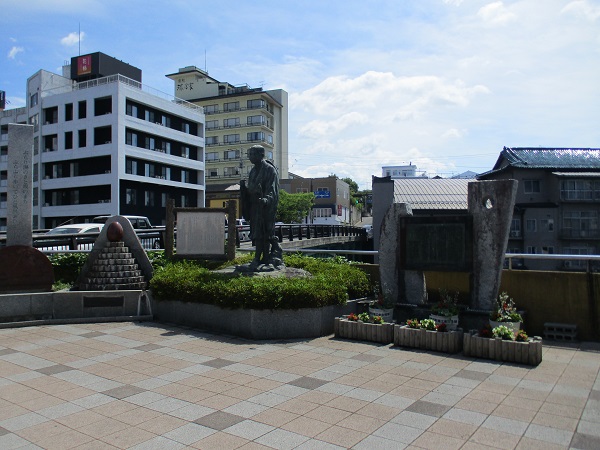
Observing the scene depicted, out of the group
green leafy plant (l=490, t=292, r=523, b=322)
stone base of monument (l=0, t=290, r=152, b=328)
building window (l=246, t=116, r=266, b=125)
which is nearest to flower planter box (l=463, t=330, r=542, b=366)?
green leafy plant (l=490, t=292, r=523, b=322)

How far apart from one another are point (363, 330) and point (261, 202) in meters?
3.71

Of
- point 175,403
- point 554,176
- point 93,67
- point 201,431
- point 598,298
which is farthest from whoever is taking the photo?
point 93,67

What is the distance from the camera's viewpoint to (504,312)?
828 cm

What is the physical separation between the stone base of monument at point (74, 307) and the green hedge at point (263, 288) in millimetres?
659

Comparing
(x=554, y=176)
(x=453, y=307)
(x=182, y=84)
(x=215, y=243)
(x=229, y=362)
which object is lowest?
(x=229, y=362)

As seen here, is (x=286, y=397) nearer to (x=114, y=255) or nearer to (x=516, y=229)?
(x=114, y=255)

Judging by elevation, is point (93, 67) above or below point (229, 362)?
above

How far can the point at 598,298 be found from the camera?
27.6 ft

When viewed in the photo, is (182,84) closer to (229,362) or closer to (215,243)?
(215,243)

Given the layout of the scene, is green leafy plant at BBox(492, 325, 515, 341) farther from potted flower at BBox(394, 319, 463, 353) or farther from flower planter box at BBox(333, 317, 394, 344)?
flower planter box at BBox(333, 317, 394, 344)

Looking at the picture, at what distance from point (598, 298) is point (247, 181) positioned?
747cm

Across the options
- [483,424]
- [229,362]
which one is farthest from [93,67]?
[483,424]

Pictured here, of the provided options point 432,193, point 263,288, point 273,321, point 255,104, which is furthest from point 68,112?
point 273,321

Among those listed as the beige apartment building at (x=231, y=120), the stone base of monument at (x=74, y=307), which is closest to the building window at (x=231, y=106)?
the beige apartment building at (x=231, y=120)
